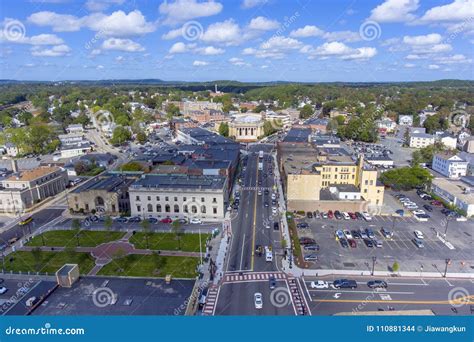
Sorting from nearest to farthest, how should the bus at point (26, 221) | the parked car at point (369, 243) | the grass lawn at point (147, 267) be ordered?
the grass lawn at point (147, 267), the parked car at point (369, 243), the bus at point (26, 221)

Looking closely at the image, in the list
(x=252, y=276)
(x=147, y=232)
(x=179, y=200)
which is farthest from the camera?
(x=179, y=200)

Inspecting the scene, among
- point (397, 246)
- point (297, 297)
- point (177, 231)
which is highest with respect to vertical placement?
point (177, 231)

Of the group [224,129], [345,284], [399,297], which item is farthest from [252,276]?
[224,129]

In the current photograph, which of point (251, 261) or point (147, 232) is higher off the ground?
point (147, 232)

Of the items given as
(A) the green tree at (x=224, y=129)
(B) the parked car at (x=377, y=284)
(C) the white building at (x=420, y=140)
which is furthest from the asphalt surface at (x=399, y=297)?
(A) the green tree at (x=224, y=129)

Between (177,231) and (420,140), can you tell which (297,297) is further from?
(420,140)

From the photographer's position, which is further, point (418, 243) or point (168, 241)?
point (168, 241)

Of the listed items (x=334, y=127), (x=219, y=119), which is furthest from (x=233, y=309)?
(x=219, y=119)

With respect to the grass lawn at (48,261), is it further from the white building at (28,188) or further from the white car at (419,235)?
the white car at (419,235)
